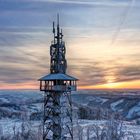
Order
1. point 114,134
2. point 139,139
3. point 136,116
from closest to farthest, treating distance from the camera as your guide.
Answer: point 114,134
point 139,139
point 136,116

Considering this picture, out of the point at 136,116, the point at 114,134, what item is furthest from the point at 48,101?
the point at 136,116

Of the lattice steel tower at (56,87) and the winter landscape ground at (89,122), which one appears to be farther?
the winter landscape ground at (89,122)

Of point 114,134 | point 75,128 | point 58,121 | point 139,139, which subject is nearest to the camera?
point 58,121

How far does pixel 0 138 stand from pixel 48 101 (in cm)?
2585

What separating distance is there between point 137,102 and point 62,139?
12415 centimetres

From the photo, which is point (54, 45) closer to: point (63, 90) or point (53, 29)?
point (53, 29)

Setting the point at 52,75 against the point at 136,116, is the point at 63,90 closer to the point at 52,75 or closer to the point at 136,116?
the point at 52,75

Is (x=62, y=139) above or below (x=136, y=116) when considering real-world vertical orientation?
below

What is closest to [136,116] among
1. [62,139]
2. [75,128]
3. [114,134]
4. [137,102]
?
[137,102]

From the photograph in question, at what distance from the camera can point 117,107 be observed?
165 m

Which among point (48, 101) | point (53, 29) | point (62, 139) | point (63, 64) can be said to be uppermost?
point (53, 29)

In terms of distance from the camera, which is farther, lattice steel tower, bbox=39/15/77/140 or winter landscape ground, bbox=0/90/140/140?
winter landscape ground, bbox=0/90/140/140

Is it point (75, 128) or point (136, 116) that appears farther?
point (136, 116)

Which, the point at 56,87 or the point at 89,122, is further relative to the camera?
the point at 89,122
